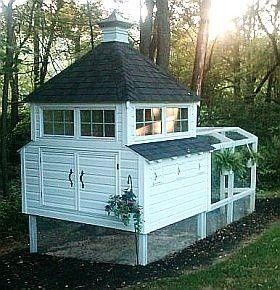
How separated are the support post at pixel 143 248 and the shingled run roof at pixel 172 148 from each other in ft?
3.93

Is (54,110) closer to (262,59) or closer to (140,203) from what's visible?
(140,203)

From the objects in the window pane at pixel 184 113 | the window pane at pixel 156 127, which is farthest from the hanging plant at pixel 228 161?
the window pane at pixel 156 127

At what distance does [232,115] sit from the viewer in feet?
53.1

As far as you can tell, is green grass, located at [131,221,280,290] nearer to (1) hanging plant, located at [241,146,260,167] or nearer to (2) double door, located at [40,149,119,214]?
(2) double door, located at [40,149,119,214]

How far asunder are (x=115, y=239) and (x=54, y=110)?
260cm

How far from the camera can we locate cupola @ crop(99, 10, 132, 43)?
312 inches

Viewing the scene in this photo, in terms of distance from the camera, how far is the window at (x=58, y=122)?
7.68 metres

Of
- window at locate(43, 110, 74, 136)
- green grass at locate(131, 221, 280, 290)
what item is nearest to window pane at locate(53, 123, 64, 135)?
window at locate(43, 110, 74, 136)

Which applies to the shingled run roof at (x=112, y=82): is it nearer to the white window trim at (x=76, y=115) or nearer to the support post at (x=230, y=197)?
the white window trim at (x=76, y=115)

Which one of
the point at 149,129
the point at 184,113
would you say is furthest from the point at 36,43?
the point at 149,129

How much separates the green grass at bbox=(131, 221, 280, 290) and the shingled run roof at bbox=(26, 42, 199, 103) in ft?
8.53

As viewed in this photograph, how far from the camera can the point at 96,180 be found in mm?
7363

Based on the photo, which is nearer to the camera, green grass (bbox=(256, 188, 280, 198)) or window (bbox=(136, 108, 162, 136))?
window (bbox=(136, 108, 162, 136))

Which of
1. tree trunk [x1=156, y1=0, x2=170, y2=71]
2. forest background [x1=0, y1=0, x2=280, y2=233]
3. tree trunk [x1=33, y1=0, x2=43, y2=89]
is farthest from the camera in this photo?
tree trunk [x1=33, y1=0, x2=43, y2=89]
